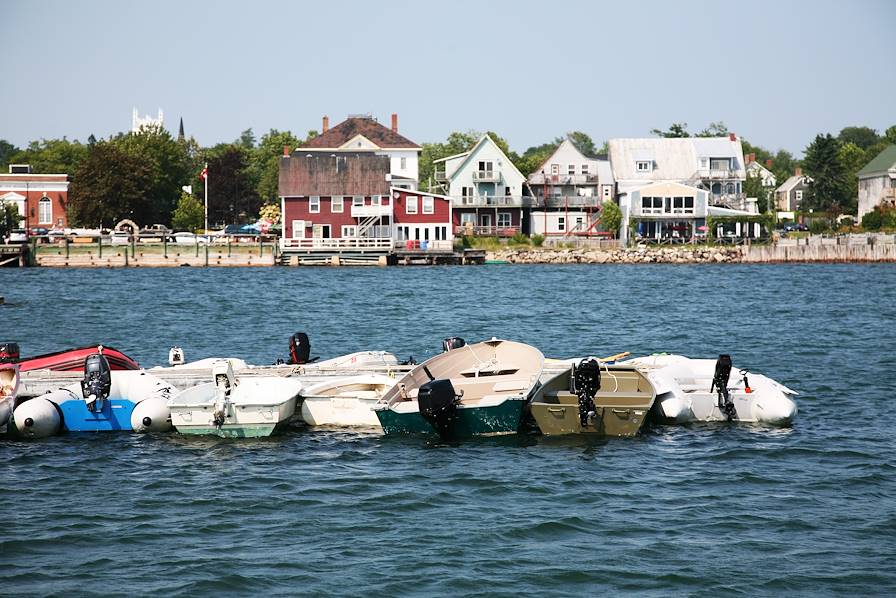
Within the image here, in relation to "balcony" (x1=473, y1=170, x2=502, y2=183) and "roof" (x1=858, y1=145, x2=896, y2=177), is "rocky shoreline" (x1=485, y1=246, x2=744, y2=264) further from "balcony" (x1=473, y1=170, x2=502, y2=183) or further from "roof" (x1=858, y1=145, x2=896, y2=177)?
"roof" (x1=858, y1=145, x2=896, y2=177)

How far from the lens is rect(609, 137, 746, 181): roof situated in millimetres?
106562

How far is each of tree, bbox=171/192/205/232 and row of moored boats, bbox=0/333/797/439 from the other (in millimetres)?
87657

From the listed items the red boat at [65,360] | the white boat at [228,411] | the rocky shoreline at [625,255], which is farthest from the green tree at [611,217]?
the white boat at [228,411]

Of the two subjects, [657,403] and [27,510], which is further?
[657,403]

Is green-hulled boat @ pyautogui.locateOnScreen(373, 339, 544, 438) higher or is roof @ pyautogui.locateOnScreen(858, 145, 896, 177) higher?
roof @ pyautogui.locateOnScreen(858, 145, 896, 177)

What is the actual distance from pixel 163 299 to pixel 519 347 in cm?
3772

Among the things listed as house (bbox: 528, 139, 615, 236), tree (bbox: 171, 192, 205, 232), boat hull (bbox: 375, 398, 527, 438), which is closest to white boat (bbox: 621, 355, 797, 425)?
boat hull (bbox: 375, 398, 527, 438)

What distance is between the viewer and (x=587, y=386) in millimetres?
21859

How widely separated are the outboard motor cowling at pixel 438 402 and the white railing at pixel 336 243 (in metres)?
64.7

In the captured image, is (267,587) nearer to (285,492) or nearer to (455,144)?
(285,492)

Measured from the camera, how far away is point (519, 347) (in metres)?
24.4

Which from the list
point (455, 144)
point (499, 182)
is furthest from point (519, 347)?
point (455, 144)

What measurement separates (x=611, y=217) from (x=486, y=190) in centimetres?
1129

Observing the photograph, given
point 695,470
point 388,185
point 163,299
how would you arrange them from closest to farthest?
1. point 695,470
2. point 163,299
3. point 388,185
